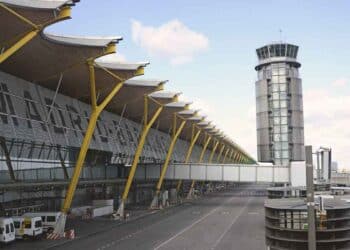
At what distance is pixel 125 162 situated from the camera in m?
80.6

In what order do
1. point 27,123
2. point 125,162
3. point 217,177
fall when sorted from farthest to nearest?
Result: 1. point 217,177
2. point 125,162
3. point 27,123

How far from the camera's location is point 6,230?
135 feet

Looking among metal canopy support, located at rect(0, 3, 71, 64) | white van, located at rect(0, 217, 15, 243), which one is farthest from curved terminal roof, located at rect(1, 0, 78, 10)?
white van, located at rect(0, 217, 15, 243)

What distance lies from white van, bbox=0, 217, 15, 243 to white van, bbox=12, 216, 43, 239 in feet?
5.55

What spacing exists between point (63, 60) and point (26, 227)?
1550 centimetres

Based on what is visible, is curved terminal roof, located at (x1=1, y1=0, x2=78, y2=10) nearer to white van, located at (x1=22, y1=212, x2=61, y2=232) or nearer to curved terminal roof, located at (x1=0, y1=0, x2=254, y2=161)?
curved terminal roof, located at (x1=0, y1=0, x2=254, y2=161)

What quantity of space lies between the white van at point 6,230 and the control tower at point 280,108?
4926 inches

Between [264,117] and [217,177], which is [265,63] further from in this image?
[217,177]

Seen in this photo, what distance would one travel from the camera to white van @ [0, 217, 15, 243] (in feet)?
133

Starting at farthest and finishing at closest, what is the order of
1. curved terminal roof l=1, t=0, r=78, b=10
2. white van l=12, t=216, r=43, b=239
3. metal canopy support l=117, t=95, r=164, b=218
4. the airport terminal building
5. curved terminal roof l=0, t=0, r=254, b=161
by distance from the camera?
metal canopy support l=117, t=95, r=164, b=218
white van l=12, t=216, r=43, b=239
the airport terminal building
curved terminal roof l=0, t=0, r=254, b=161
curved terminal roof l=1, t=0, r=78, b=10

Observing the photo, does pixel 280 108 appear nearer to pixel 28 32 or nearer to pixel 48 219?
pixel 48 219

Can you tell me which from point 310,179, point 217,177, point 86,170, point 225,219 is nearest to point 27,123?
point 86,170

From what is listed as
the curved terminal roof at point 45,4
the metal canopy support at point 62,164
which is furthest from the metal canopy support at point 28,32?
the metal canopy support at point 62,164

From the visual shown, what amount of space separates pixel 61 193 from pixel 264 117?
106643mm
